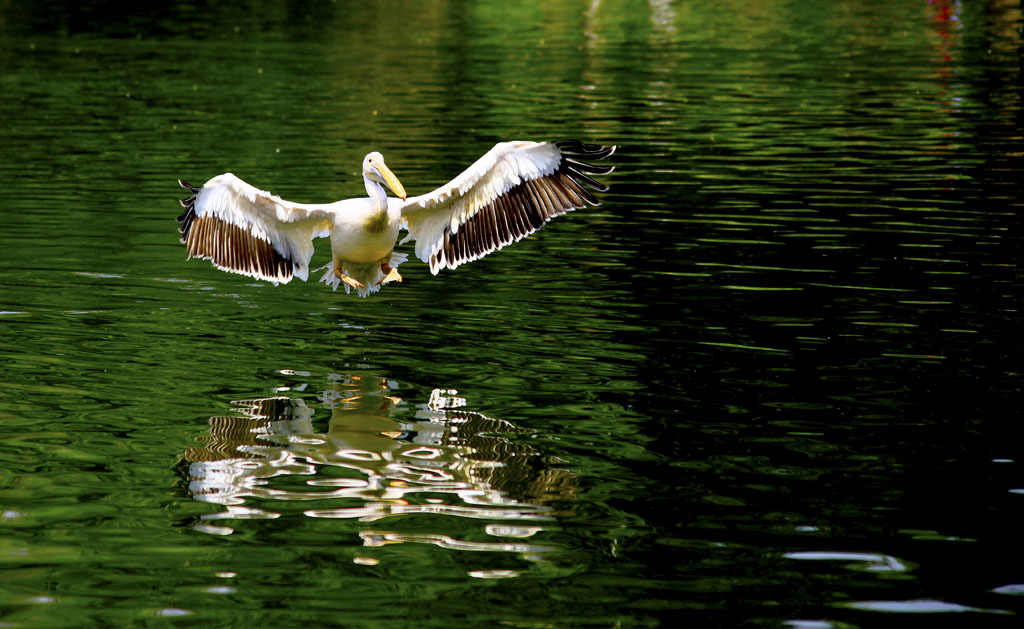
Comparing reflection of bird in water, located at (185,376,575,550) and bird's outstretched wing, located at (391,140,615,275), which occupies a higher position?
bird's outstretched wing, located at (391,140,615,275)

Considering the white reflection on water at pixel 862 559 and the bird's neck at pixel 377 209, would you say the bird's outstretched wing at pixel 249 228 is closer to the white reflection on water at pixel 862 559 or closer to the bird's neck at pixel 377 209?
the bird's neck at pixel 377 209

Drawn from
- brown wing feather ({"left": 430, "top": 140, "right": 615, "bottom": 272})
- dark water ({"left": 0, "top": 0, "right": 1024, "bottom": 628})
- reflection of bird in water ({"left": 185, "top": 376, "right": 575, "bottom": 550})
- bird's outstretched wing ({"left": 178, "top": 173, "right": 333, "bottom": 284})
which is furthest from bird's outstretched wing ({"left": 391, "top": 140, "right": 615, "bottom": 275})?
reflection of bird in water ({"left": 185, "top": 376, "right": 575, "bottom": 550})

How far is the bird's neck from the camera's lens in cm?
1227

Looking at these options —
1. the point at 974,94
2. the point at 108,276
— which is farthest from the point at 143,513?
the point at 974,94

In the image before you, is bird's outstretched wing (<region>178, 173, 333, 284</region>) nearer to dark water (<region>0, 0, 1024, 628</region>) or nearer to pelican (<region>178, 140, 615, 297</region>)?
pelican (<region>178, 140, 615, 297</region>)

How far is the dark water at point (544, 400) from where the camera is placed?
7.09 m

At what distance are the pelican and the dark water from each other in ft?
2.31

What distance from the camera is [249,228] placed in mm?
12508

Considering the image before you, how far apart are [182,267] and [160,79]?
21286mm

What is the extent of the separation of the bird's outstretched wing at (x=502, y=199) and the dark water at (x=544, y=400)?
835mm

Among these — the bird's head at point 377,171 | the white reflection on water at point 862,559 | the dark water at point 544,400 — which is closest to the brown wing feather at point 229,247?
the dark water at point 544,400

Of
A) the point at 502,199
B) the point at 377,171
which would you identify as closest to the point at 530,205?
the point at 502,199

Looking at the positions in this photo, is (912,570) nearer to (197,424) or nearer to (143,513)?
(143,513)

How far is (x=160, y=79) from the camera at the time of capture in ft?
116
